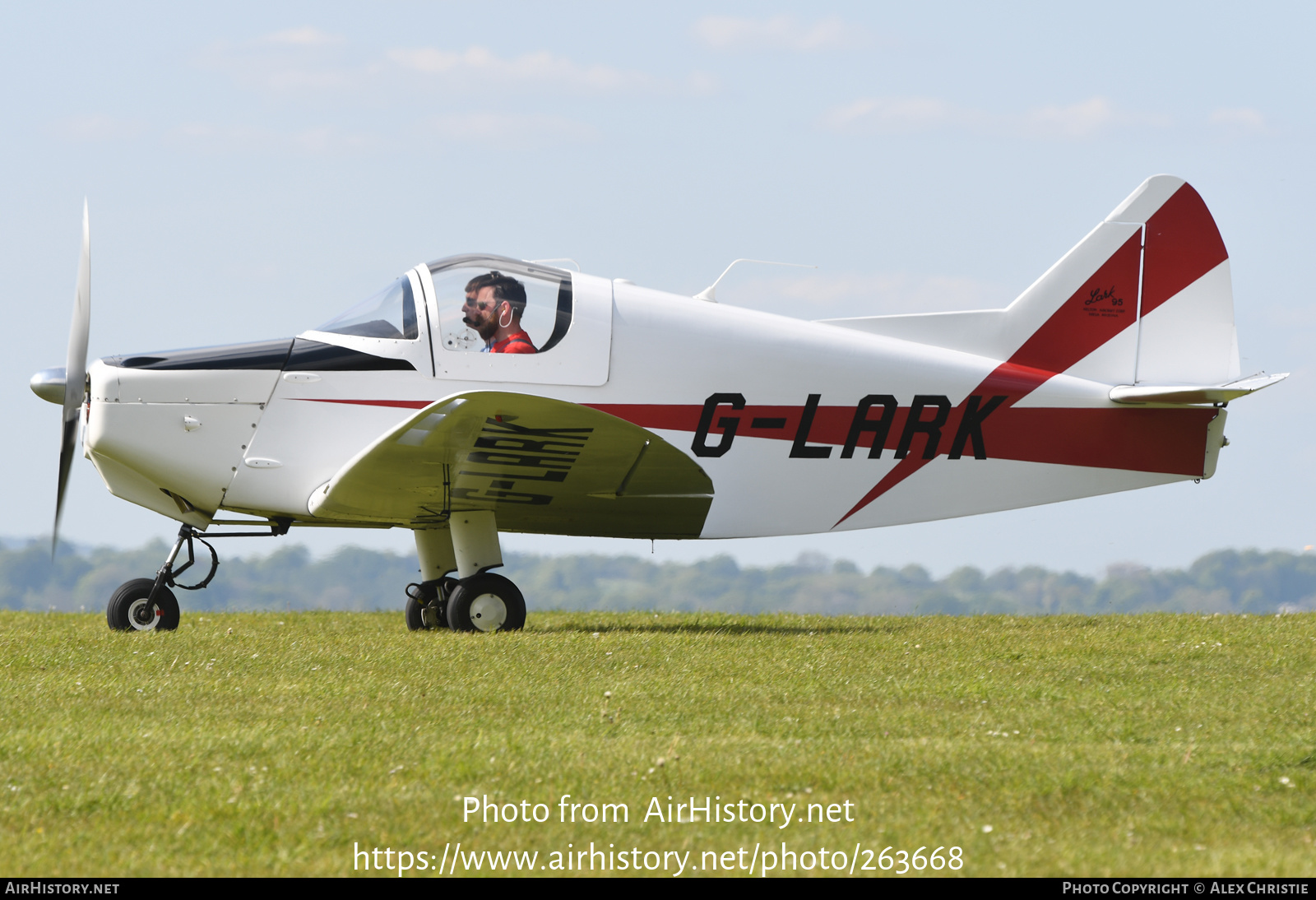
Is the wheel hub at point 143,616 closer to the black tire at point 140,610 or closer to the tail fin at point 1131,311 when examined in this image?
the black tire at point 140,610

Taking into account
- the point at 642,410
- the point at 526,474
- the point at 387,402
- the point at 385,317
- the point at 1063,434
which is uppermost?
the point at 385,317

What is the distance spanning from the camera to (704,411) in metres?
10.0

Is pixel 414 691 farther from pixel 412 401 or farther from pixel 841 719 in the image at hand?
pixel 412 401

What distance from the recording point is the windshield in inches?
376

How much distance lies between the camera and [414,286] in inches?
378

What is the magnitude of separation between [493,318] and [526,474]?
1223 mm

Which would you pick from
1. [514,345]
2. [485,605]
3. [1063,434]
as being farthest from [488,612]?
[1063,434]

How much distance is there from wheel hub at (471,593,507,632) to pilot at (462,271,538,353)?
6.34 ft

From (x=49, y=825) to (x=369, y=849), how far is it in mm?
1162

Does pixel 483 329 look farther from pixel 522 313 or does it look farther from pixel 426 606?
pixel 426 606

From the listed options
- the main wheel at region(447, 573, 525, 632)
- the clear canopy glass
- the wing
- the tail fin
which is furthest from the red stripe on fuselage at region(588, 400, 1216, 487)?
the main wheel at region(447, 573, 525, 632)

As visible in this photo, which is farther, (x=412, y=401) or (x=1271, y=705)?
(x=412, y=401)
